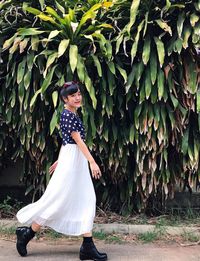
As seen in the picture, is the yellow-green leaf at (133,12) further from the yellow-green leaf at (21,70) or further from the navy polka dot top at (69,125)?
the navy polka dot top at (69,125)

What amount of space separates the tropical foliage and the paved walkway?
2.43 ft

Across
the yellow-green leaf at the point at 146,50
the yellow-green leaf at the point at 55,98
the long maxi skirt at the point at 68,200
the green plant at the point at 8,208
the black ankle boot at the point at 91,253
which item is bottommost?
the black ankle boot at the point at 91,253

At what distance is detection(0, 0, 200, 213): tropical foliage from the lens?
188 inches

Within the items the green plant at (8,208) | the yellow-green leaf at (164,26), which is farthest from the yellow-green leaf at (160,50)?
the green plant at (8,208)

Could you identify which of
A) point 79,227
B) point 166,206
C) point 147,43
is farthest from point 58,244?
point 147,43

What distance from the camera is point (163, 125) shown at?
15.7 feet

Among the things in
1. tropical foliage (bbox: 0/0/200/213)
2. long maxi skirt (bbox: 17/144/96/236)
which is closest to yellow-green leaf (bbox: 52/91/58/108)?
tropical foliage (bbox: 0/0/200/213)

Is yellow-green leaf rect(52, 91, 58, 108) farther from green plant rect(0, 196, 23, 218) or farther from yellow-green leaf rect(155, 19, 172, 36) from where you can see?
green plant rect(0, 196, 23, 218)

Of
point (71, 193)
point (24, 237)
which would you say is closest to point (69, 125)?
point (71, 193)

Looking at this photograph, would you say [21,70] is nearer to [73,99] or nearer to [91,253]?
[73,99]

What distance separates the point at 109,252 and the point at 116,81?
1.78 meters

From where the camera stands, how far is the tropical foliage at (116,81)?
4773 millimetres

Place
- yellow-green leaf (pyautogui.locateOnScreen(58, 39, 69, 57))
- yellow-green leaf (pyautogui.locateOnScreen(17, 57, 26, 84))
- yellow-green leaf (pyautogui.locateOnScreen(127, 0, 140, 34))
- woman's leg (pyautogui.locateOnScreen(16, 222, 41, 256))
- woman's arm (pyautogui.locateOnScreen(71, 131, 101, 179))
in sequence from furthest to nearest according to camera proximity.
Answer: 1. yellow-green leaf (pyautogui.locateOnScreen(17, 57, 26, 84))
2. yellow-green leaf (pyautogui.locateOnScreen(127, 0, 140, 34))
3. yellow-green leaf (pyautogui.locateOnScreen(58, 39, 69, 57))
4. woman's leg (pyautogui.locateOnScreen(16, 222, 41, 256))
5. woman's arm (pyautogui.locateOnScreen(71, 131, 101, 179))

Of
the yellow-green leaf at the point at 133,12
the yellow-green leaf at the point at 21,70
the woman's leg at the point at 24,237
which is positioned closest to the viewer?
the woman's leg at the point at 24,237
